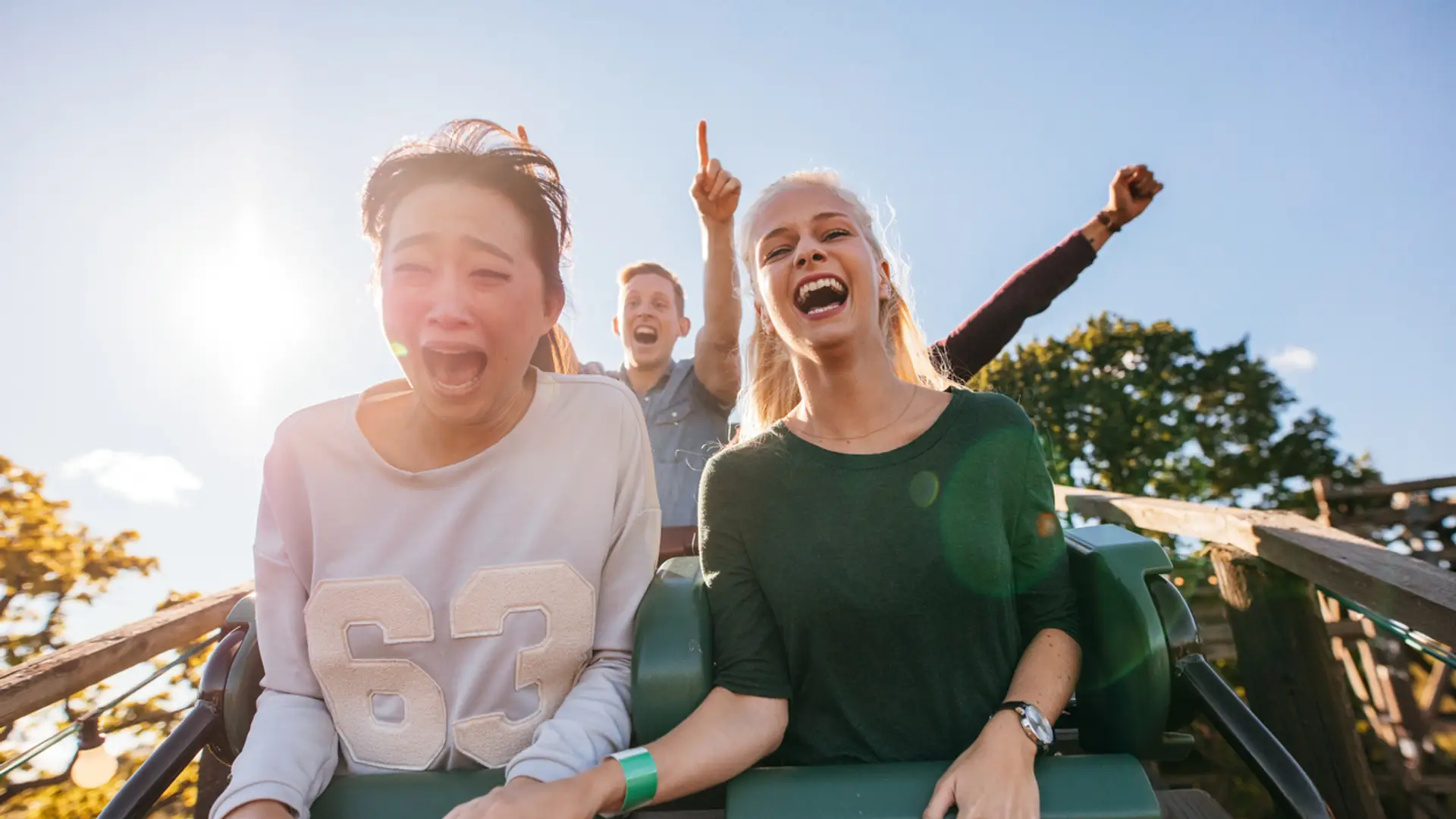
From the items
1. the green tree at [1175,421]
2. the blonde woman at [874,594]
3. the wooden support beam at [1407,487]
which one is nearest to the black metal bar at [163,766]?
the blonde woman at [874,594]

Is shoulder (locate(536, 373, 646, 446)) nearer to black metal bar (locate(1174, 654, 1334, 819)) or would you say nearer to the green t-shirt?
the green t-shirt

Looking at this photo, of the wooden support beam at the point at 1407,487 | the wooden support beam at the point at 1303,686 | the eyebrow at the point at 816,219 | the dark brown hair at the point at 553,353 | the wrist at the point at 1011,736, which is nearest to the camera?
the wrist at the point at 1011,736

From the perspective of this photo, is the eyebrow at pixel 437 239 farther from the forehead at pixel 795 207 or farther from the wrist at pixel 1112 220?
the wrist at pixel 1112 220

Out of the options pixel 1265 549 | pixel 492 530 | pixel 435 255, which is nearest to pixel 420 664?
pixel 492 530

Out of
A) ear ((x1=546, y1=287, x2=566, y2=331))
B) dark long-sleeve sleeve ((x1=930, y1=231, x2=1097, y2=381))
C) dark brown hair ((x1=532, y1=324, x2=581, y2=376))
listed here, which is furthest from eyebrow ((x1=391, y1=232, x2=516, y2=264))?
dark long-sleeve sleeve ((x1=930, y1=231, x2=1097, y2=381))

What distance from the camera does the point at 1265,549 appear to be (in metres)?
2.14

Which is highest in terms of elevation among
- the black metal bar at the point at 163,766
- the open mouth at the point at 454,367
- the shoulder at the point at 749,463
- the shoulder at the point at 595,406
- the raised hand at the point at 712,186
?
the raised hand at the point at 712,186

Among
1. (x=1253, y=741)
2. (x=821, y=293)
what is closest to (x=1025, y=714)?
(x=1253, y=741)

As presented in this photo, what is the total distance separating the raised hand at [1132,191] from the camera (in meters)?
2.13

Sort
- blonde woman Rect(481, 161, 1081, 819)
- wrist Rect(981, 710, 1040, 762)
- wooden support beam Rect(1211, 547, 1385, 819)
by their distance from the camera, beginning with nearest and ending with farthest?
1. wrist Rect(981, 710, 1040, 762)
2. blonde woman Rect(481, 161, 1081, 819)
3. wooden support beam Rect(1211, 547, 1385, 819)

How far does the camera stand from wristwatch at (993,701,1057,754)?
42.9 inches

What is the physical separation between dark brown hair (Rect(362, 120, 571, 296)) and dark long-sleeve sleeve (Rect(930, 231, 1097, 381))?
1247 mm

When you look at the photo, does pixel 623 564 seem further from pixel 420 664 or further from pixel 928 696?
pixel 928 696

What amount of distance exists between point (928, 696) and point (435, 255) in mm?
1070
